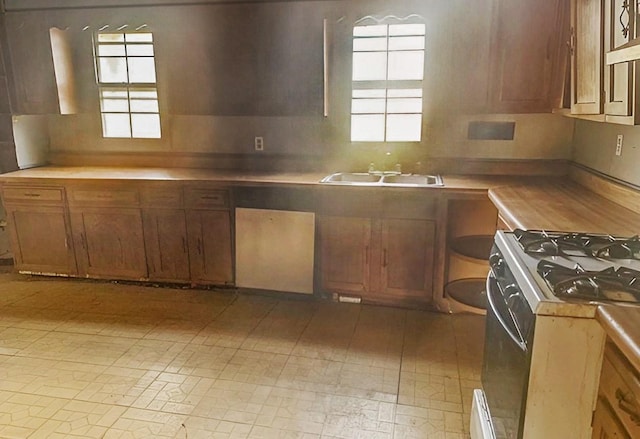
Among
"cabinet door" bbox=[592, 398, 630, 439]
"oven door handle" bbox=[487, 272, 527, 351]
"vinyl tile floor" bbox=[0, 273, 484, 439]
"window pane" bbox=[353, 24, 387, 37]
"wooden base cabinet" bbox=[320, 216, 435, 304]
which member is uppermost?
"window pane" bbox=[353, 24, 387, 37]

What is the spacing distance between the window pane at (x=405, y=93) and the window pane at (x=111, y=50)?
2278 millimetres

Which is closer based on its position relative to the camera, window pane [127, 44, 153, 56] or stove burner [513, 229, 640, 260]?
stove burner [513, 229, 640, 260]

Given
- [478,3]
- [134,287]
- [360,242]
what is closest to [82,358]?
[134,287]

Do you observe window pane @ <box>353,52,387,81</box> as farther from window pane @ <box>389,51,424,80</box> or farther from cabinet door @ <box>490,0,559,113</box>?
cabinet door @ <box>490,0,559,113</box>

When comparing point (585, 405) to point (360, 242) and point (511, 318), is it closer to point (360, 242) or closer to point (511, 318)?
point (511, 318)

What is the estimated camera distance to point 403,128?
3611 mm

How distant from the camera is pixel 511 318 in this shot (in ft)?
4.80

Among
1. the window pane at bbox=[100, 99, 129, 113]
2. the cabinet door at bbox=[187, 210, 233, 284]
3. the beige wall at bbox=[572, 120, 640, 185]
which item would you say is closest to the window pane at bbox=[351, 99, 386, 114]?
the cabinet door at bbox=[187, 210, 233, 284]

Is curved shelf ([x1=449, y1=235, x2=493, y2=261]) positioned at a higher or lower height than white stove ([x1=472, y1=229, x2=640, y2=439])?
lower

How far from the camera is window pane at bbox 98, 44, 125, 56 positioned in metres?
3.98

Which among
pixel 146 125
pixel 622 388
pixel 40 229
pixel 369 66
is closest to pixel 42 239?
pixel 40 229

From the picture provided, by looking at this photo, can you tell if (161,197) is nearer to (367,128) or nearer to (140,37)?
(140,37)

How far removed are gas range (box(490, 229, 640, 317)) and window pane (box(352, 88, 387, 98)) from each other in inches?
79.8

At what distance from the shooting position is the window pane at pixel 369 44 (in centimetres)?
349
